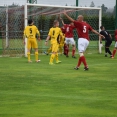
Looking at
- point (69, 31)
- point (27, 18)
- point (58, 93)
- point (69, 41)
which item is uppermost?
point (27, 18)

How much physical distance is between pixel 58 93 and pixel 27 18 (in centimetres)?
1587

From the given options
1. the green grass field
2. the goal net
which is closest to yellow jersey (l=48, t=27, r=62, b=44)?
the green grass field

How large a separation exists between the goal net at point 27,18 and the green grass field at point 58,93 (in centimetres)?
1023

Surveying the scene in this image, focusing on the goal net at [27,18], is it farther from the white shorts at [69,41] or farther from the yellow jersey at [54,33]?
the yellow jersey at [54,33]

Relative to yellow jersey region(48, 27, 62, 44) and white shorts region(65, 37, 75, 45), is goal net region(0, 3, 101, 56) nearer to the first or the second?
white shorts region(65, 37, 75, 45)

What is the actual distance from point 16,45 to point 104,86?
15542mm

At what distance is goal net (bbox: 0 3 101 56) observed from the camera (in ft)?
94.3

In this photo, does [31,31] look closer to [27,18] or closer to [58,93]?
[27,18]

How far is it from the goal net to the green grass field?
33.6ft

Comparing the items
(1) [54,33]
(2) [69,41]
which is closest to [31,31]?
(1) [54,33]

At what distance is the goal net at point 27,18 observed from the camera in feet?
94.3

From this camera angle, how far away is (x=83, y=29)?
19.2m

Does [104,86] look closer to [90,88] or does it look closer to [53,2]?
[90,88]

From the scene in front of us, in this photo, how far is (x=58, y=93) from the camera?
12.4 m
